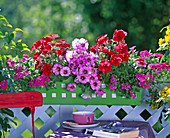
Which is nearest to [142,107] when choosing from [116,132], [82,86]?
[82,86]

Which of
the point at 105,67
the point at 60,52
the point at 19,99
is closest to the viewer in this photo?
the point at 19,99

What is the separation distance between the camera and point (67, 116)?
220 centimetres

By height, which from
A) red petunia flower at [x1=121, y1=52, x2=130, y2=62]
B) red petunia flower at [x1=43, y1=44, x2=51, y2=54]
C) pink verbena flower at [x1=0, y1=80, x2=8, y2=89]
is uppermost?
red petunia flower at [x1=43, y1=44, x2=51, y2=54]

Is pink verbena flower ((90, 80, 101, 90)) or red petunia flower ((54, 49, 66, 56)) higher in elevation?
red petunia flower ((54, 49, 66, 56))

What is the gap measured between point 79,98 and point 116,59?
383 millimetres

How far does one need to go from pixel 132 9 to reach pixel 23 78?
4231 millimetres

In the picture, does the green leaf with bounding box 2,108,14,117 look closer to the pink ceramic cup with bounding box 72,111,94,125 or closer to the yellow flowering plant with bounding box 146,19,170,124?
the pink ceramic cup with bounding box 72,111,94,125

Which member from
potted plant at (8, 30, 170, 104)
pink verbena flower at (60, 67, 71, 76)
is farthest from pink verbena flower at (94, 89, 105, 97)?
pink verbena flower at (60, 67, 71, 76)

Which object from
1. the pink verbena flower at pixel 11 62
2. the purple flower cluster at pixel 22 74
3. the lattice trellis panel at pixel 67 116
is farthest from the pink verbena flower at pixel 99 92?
the pink verbena flower at pixel 11 62

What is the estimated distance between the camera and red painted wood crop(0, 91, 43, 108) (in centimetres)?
181

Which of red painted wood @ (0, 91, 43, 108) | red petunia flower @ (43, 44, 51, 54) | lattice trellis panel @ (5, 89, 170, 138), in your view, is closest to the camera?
red painted wood @ (0, 91, 43, 108)

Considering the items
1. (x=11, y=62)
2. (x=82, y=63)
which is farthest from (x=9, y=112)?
(x=82, y=63)

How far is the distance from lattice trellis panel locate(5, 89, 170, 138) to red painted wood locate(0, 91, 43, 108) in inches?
16.8

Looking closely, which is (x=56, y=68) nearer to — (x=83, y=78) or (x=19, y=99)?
(x=83, y=78)
